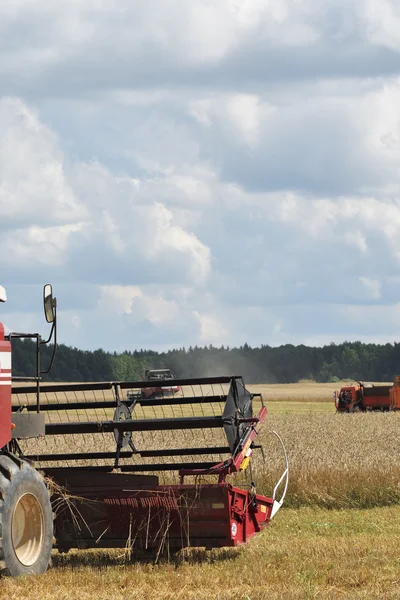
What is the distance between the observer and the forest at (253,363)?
104m

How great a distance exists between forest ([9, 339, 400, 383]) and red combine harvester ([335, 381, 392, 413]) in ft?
149

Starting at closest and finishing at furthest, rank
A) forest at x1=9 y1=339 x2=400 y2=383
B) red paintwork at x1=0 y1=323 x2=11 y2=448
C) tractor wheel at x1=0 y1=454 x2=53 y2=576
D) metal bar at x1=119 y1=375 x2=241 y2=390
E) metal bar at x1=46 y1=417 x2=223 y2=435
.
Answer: tractor wheel at x1=0 y1=454 x2=53 y2=576 < red paintwork at x1=0 y1=323 x2=11 y2=448 < metal bar at x1=46 y1=417 x2=223 y2=435 < metal bar at x1=119 y1=375 x2=241 y2=390 < forest at x1=9 y1=339 x2=400 y2=383

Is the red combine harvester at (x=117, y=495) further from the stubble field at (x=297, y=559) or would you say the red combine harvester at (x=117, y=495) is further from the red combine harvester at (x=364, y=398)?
the red combine harvester at (x=364, y=398)

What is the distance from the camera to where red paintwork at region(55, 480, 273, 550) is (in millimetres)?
9766

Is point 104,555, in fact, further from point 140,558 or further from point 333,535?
point 333,535

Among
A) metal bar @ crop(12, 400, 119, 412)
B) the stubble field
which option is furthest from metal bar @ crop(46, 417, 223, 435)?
the stubble field

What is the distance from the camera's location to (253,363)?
130500mm

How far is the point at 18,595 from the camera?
25.7 feet

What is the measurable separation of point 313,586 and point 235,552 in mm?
2127

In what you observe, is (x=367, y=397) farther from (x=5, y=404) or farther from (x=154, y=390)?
(x=5, y=404)

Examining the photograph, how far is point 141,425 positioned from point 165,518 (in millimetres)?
1019

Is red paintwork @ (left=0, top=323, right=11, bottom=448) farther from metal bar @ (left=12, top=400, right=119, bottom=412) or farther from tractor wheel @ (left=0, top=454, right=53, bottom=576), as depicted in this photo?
metal bar @ (left=12, top=400, right=119, bottom=412)

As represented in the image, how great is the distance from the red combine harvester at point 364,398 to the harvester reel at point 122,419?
36557mm

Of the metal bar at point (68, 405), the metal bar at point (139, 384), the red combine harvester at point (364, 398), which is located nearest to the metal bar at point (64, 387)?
the metal bar at point (139, 384)
